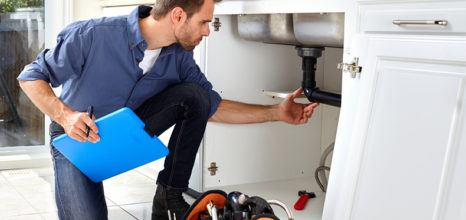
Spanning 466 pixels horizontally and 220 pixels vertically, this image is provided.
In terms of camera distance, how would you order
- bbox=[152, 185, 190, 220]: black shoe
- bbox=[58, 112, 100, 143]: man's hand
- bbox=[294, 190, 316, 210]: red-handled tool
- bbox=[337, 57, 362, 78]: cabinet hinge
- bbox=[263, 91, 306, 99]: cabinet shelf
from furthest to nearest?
1. bbox=[263, 91, 306, 99]: cabinet shelf
2. bbox=[294, 190, 316, 210]: red-handled tool
3. bbox=[152, 185, 190, 220]: black shoe
4. bbox=[337, 57, 362, 78]: cabinet hinge
5. bbox=[58, 112, 100, 143]: man's hand

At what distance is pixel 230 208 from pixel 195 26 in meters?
0.50

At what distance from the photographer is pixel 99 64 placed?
1917 mm

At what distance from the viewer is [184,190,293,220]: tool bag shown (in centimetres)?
171

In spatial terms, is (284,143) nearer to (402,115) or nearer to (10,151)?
(402,115)

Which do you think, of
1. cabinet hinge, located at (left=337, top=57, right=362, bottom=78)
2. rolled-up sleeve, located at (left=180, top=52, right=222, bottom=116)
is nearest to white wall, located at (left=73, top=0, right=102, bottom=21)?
rolled-up sleeve, located at (left=180, top=52, right=222, bottom=116)

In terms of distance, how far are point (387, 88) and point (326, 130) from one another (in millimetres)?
1072

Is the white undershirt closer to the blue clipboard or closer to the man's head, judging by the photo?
the man's head

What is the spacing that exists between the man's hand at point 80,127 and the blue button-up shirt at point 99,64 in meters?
0.20

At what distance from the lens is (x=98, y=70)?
1923 millimetres

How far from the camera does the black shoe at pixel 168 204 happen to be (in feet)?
7.03

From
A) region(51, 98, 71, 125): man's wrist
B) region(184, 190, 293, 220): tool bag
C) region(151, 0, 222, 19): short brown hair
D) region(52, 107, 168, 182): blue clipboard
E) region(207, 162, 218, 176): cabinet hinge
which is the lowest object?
region(207, 162, 218, 176): cabinet hinge

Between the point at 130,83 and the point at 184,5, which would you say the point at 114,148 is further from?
the point at 184,5

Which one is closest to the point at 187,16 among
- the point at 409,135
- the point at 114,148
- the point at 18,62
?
the point at 114,148

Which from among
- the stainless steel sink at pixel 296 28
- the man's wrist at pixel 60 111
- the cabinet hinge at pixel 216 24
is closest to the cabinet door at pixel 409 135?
the stainless steel sink at pixel 296 28
